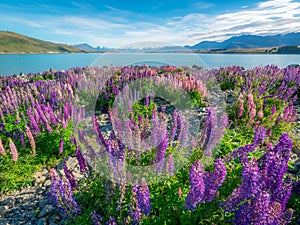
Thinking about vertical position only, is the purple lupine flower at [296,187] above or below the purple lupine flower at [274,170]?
below

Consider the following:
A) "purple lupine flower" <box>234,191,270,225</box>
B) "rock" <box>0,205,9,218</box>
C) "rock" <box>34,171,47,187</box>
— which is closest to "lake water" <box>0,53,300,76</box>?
"rock" <box>34,171,47,187</box>

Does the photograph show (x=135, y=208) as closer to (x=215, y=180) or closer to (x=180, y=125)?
(x=215, y=180)

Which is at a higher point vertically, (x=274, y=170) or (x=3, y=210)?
(x=274, y=170)

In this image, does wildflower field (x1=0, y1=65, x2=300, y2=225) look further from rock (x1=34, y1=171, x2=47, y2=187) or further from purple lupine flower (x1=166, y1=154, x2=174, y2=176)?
rock (x1=34, y1=171, x2=47, y2=187)

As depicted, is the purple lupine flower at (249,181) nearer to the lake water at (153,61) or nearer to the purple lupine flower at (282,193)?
the purple lupine flower at (282,193)

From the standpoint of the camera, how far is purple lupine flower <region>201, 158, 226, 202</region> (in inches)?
91.6

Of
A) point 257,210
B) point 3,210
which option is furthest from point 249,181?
point 3,210

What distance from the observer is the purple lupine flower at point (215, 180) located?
2.33m

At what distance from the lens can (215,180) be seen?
7.80 feet

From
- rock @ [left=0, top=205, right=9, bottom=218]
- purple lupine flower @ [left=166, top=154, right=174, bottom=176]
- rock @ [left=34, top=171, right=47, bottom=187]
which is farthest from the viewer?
rock @ [left=34, top=171, right=47, bottom=187]

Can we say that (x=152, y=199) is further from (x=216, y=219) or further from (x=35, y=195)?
(x=35, y=195)

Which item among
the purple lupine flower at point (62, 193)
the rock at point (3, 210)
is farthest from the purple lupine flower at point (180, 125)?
the rock at point (3, 210)

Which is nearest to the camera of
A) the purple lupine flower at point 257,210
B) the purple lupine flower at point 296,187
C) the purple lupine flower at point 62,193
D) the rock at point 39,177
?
the purple lupine flower at point 257,210

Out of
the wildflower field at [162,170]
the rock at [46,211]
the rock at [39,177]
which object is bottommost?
the rock at [39,177]
